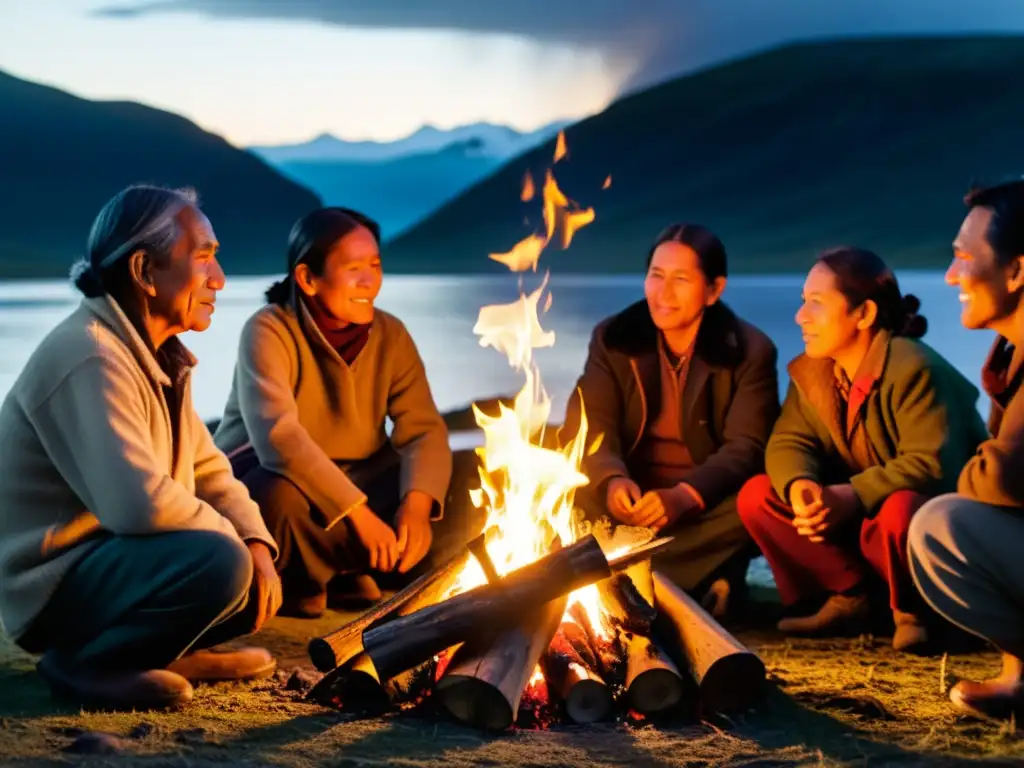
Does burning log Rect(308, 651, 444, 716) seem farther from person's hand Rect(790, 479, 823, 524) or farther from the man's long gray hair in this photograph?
person's hand Rect(790, 479, 823, 524)

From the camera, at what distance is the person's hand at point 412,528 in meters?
5.84

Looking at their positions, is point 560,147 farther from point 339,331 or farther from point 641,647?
point 641,647

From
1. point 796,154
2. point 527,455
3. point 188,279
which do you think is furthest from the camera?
point 796,154

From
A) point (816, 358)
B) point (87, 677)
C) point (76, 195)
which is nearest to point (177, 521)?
point (87, 677)

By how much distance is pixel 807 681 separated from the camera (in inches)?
187

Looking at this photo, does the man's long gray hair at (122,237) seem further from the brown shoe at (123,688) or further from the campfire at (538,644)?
the campfire at (538,644)

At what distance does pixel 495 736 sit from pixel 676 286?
2.48 metres

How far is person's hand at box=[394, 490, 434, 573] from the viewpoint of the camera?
584cm

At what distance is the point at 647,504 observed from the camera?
224 inches

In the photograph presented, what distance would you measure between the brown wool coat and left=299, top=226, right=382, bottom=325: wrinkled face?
2.74 metres

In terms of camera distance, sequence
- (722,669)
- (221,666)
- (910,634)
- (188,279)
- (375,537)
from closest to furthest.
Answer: (722,669) < (188,279) < (221,666) < (910,634) < (375,537)

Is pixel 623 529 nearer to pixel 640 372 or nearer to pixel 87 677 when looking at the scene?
pixel 640 372

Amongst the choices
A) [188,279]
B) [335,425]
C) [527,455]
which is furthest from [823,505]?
[188,279]

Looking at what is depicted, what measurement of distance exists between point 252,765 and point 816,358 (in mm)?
3111
